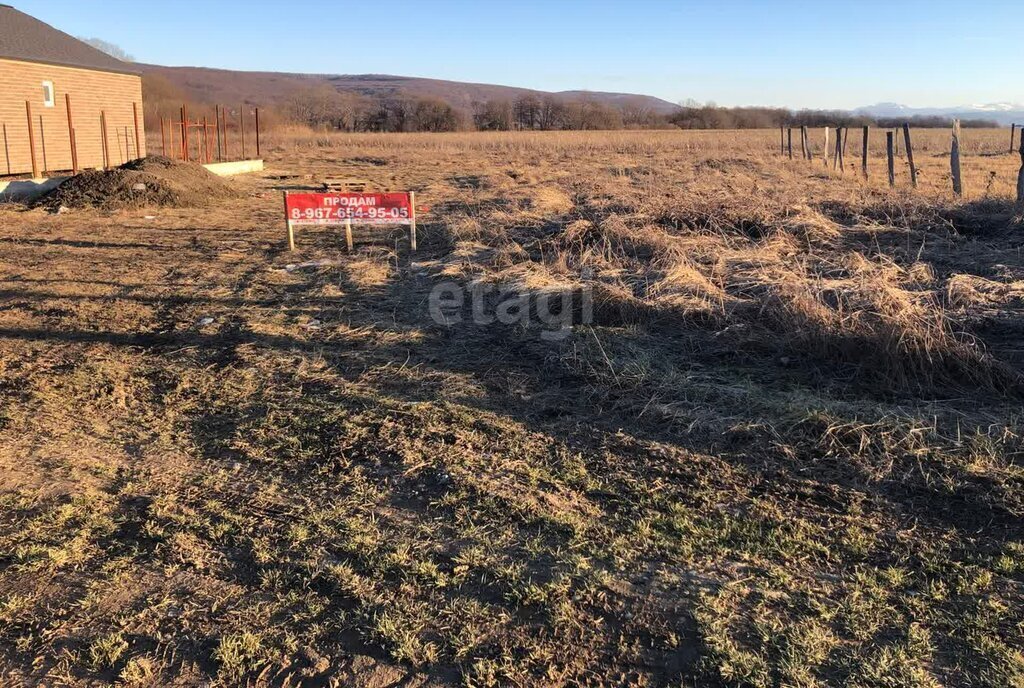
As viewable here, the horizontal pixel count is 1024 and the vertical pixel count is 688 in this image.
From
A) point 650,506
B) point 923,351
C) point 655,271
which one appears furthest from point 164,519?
point 655,271

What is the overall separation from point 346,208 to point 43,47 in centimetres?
1739

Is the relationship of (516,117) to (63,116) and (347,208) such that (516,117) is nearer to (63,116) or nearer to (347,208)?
(63,116)

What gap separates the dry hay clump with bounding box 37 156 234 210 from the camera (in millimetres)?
15000

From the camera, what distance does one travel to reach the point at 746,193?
46.2 feet

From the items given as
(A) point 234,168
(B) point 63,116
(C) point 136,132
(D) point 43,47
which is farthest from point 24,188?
(A) point 234,168

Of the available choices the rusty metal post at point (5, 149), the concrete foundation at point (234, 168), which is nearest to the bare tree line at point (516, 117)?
the concrete foundation at point (234, 168)

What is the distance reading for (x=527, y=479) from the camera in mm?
3781

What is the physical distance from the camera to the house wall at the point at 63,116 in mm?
19719

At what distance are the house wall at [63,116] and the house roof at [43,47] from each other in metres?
0.25

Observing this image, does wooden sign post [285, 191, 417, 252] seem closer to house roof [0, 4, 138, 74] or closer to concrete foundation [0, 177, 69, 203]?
concrete foundation [0, 177, 69, 203]

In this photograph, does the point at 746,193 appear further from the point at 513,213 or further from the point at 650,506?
the point at 650,506

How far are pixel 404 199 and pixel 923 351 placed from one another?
7.16 metres

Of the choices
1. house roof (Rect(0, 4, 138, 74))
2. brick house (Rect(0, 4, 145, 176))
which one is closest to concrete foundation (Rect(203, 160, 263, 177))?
brick house (Rect(0, 4, 145, 176))

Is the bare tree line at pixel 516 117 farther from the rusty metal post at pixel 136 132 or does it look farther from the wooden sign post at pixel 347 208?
the wooden sign post at pixel 347 208
